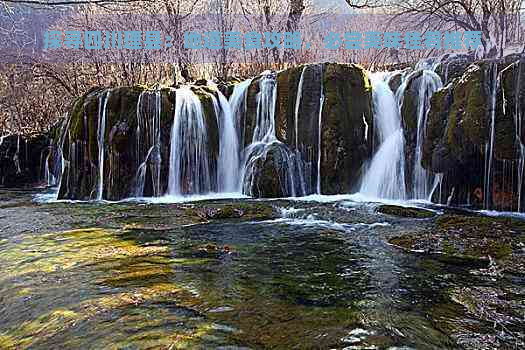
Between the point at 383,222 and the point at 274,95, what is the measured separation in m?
5.78

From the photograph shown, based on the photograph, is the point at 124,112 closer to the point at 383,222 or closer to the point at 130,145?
the point at 130,145

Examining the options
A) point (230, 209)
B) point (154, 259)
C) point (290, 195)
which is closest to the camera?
point (154, 259)

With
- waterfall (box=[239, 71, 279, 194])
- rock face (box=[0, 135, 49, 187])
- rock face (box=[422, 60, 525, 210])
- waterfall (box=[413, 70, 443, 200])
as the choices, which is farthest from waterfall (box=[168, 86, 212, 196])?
rock face (box=[0, 135, 49, 187])

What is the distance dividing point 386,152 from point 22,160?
1282cm

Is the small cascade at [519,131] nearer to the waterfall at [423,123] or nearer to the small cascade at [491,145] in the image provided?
the small cascade at [491,145]

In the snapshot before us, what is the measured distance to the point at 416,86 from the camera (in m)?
11.5

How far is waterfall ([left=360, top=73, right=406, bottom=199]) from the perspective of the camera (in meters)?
10.9

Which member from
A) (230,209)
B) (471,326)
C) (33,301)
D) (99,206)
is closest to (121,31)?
(99,206)

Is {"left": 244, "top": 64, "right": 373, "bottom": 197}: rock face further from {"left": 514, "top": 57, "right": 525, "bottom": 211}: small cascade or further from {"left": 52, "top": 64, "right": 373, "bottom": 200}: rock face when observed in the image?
{"left": 514, "top": 57, "right": 525, "bottom": 211}: small cascade

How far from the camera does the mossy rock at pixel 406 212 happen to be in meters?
8.12

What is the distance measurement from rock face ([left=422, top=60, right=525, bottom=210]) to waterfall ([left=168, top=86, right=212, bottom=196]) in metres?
5.51

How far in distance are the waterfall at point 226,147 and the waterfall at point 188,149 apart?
386 millimetres

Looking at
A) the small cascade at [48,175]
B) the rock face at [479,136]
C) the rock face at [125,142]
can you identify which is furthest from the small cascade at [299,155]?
the small cascade at [48,175]

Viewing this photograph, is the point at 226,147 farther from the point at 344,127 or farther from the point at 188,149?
the point at 344,127
